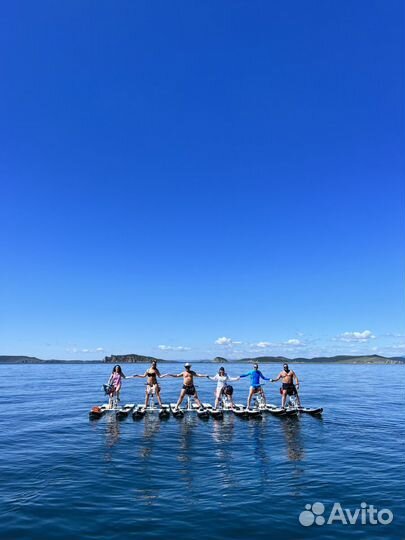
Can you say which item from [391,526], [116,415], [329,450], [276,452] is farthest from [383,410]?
[391,526]

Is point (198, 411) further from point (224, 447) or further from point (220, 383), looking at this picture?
point (224, 447)

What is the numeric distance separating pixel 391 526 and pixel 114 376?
21.7m

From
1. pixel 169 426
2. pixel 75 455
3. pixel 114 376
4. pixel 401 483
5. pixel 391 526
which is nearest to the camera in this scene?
pixel 391 526

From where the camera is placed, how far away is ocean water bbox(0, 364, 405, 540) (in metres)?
10.5

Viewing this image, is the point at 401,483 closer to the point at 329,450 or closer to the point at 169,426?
the point at 329,450

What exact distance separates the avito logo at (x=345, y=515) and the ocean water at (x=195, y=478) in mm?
114

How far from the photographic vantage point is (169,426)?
2377 cm

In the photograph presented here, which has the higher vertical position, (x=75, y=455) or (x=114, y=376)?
(x=114, y=376)

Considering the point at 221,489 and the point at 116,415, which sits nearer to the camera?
the point at 221,489

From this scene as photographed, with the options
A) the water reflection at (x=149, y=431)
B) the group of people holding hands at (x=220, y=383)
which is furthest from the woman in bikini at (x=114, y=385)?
the water reflection at (x=149, y=431)

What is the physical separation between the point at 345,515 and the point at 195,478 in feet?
16.7

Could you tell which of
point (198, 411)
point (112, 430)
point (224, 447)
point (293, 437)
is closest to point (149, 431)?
point (112, 430)

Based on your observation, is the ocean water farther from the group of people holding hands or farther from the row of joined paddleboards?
the group of people holding hands

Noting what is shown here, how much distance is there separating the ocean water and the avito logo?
114 mm
